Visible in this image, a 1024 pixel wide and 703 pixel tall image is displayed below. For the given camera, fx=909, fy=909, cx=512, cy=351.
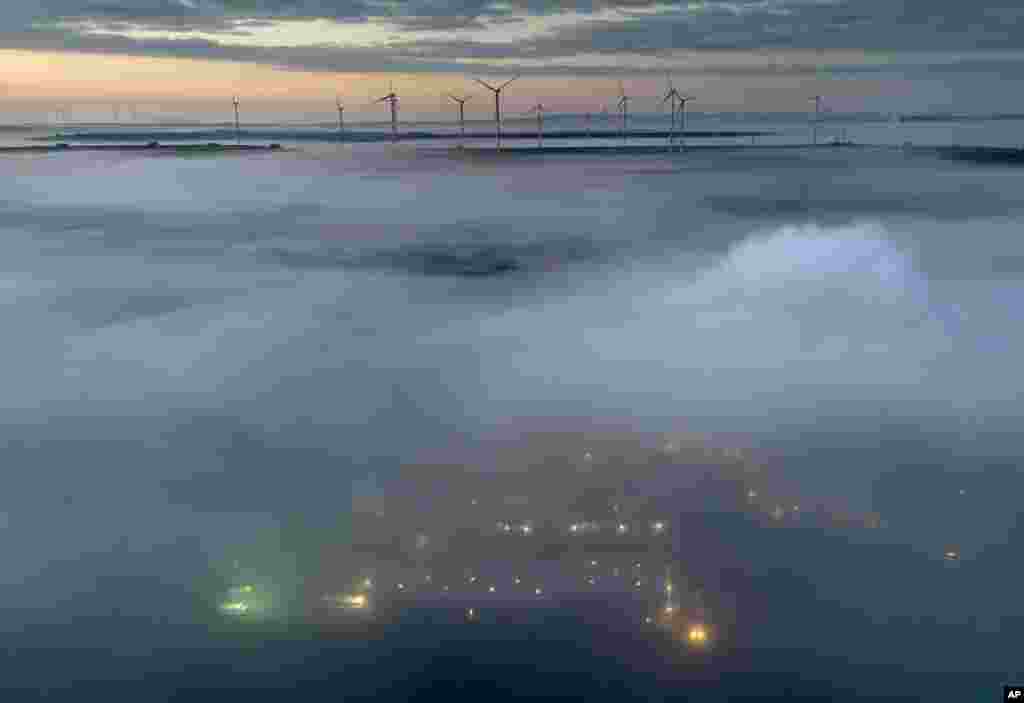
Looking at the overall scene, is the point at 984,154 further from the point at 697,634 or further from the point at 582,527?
the point at 697,634

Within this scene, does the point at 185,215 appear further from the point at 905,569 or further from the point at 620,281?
the point at 905,569

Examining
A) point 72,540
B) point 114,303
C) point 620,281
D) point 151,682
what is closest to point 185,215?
point 114,303

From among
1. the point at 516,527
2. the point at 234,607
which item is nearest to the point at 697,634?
the point at 516,527

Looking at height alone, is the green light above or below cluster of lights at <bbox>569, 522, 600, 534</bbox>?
below

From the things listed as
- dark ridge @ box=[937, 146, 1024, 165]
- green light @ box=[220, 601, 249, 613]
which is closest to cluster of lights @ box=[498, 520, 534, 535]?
green light @ box=[220, 601, 249, 613]

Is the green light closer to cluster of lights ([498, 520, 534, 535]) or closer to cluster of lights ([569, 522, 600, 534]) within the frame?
cluster of lights ([498, 520, 534, 535])

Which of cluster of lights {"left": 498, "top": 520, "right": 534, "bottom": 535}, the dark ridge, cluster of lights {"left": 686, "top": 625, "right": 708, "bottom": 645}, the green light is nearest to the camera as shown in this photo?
cluster of lights {"left": 686, "top": 625, "right": 708, "bottom": 645}

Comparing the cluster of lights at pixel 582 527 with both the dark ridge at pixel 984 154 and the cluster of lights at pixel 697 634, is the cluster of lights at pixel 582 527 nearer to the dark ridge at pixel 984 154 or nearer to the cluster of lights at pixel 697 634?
the cluster of lights at pixel 697 634

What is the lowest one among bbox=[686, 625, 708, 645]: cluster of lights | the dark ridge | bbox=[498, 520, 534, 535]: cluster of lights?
bbox=[686, 625, 708, 645]: cluster of lights

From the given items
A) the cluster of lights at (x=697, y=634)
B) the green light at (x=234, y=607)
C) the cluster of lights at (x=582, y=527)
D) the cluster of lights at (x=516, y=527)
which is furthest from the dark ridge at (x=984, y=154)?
the green light at (x=234, y=607)

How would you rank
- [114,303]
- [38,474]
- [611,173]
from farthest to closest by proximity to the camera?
[611,173] < [114,303] < [38,474]

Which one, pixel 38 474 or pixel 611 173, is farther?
pixel 611 173
